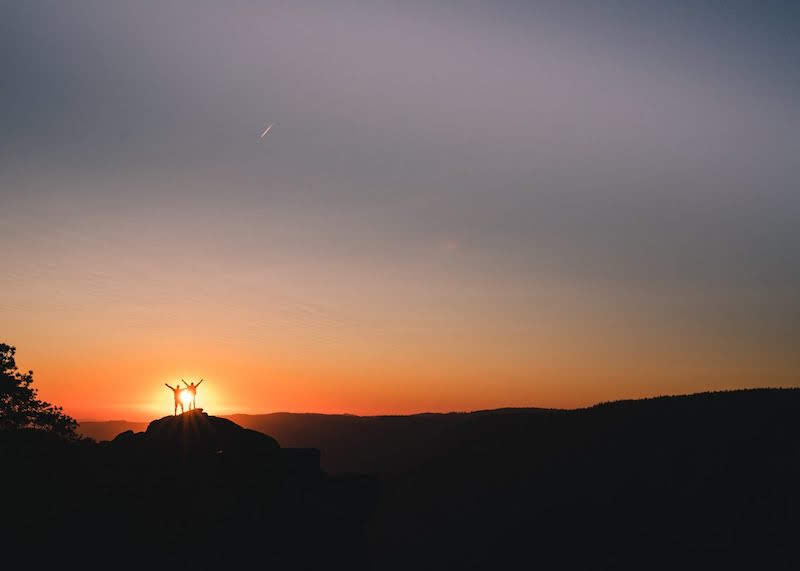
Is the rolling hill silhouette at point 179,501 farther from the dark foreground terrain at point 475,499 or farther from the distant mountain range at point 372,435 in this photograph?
the distant mountain range at point 372,435

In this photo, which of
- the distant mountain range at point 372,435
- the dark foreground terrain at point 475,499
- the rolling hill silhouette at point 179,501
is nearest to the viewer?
the dark foreground terrain at point 475,499

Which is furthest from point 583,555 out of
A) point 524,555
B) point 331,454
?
point 331,454

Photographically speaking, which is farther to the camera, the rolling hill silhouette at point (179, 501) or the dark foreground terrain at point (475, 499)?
the rolling hill silhouette at point (179, 501)

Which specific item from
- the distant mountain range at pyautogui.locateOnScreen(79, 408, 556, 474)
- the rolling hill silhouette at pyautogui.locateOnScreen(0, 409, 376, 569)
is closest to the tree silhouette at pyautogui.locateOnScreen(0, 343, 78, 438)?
the rolling hill silhouette at pyautogui.locateOnScreen(0, 409, 376, 569)

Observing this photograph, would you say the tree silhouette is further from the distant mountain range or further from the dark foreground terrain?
the distant mountain range

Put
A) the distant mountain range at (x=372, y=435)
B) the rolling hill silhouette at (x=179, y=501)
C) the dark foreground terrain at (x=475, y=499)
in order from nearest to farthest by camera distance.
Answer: the dark foreground terrain at (x=475, y=499)
the rolling hill silhouette at (x=179, y=501)
the distant mountain range at (x=372, y=435)

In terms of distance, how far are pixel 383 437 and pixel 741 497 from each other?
87.6m

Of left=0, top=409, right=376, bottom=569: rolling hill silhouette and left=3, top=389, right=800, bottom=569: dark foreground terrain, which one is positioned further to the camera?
left=0, top=409, right=376, bottom=569: rolling hill silhouette

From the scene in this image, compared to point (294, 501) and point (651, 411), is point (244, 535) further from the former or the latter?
point (651, 411)

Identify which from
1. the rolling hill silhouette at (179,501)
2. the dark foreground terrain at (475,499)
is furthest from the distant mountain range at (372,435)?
the rolling hill silhouette at (179,501)

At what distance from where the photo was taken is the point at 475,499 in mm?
42750

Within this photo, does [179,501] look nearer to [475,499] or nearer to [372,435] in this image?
[475,499]

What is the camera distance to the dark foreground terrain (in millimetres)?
32719

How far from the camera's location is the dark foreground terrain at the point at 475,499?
3272cm
